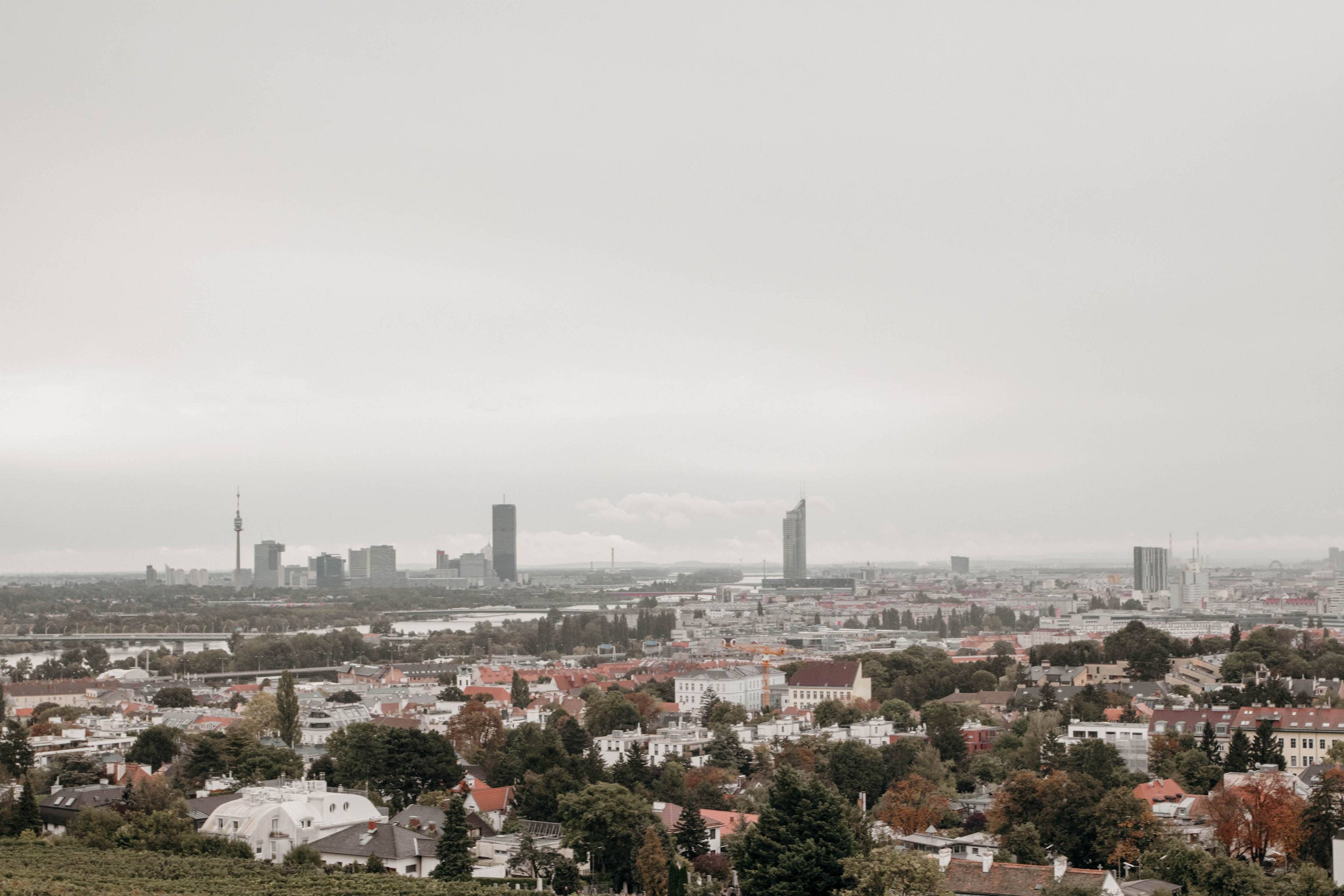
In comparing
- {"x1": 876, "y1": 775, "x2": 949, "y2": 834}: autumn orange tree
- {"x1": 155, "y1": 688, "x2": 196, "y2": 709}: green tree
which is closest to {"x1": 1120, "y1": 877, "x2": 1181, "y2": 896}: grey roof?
{"x1": 876, "y1": 775, "x2": 949, "y2": 834}: autumn orange tree

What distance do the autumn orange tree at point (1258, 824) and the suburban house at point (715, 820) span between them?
24.2 feet

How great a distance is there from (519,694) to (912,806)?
82.3ft

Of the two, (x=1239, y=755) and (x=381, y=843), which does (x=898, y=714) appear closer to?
(x=1239, y=755)

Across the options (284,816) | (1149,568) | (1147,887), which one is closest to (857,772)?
(1147,887)

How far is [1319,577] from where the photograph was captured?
19738cm

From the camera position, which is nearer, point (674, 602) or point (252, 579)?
point (674, 602)

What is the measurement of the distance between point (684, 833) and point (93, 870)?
30.0ft

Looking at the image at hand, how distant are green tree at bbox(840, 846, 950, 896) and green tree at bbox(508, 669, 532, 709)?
30.8m

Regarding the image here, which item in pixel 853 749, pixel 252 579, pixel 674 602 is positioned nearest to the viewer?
pixel 853 749

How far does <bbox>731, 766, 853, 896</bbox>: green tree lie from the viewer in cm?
1967

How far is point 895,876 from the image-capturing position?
61.3ft

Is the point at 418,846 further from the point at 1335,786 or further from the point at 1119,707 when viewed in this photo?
the point at 1119,707

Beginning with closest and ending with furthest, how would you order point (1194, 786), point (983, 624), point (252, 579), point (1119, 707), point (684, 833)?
point (684, 833)
point (1194, 786)
point (1119, 707)
point (983, 624)
point (252, 579)

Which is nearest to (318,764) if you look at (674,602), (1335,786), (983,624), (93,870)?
(93,870)
